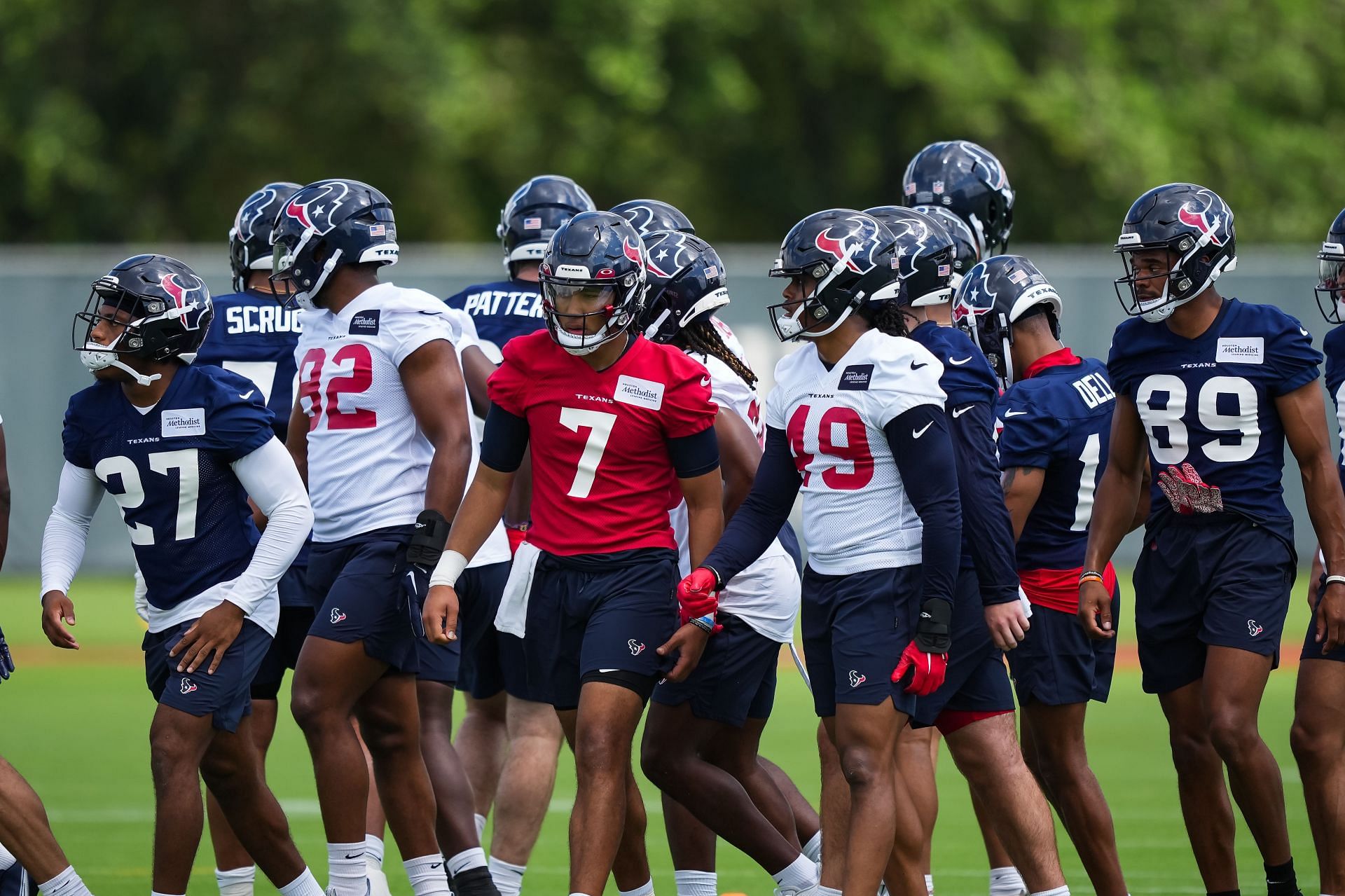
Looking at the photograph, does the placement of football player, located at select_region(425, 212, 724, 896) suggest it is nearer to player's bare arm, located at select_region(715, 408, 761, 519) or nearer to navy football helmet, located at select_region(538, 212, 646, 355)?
navy football helmet, located at select_region(538, 212, 646, 355)

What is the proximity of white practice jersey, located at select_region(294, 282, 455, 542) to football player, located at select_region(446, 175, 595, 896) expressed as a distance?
1.95 ft

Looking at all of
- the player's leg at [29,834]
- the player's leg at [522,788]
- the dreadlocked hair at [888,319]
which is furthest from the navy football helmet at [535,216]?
the player's leg at [29,834]

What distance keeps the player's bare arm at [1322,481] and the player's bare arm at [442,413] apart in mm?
2806

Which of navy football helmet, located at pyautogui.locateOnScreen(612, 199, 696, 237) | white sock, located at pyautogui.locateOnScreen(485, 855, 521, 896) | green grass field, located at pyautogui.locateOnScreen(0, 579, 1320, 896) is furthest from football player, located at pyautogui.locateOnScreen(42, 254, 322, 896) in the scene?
navy football helmet, located at pyautogui.locateOnScreen(612, 199, 696, 237)

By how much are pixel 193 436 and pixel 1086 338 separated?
14692mm

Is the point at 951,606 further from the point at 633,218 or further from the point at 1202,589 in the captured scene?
the point at 633,218

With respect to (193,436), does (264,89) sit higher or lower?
higher

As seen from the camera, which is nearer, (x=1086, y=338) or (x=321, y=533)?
(x=321, y=533)

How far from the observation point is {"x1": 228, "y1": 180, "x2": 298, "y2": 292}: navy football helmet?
7750 millimetres

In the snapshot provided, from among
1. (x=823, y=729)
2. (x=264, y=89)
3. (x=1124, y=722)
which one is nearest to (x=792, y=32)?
(x=264, y=89)

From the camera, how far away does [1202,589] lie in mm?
6520

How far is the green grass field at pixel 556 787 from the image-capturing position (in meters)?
7.99

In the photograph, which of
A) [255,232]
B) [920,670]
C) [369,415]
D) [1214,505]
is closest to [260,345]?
[255,232]

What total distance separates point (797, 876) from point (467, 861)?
1178mm
